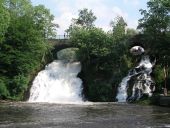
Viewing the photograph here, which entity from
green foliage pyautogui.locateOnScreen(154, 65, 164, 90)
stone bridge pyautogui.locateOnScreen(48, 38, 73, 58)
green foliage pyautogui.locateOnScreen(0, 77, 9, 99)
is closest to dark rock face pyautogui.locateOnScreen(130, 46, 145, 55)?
green foliage pyautogui.locateOnScreen(154, 65, 164, 90)

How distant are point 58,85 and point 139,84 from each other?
39.7 ft

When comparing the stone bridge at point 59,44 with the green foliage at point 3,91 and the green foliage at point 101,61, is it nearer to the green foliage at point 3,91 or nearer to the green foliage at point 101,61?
the green foliage at point 101,61

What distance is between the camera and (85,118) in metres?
37.6

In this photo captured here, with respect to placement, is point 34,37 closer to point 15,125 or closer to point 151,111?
point 151,111

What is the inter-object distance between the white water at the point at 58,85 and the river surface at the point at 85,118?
14.1m

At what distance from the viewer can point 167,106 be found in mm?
49406

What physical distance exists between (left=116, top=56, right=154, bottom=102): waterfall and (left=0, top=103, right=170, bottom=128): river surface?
952 centimetres

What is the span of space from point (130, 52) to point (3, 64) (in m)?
16.4

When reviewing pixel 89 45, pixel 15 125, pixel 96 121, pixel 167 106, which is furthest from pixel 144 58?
pixel 15 125

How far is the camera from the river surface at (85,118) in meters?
33.3

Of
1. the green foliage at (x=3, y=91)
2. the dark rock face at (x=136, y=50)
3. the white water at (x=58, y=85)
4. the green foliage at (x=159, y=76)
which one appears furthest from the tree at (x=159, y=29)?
the green foliage at (x=3, y=91)

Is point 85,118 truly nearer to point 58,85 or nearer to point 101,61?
point 58,85

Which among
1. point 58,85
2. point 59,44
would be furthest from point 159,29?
point 59,44

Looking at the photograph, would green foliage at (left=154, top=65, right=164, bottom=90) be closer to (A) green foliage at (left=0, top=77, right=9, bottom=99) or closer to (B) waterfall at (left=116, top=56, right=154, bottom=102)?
(B) waterfall at (left=116, top=56, right=154, bottom=102)
